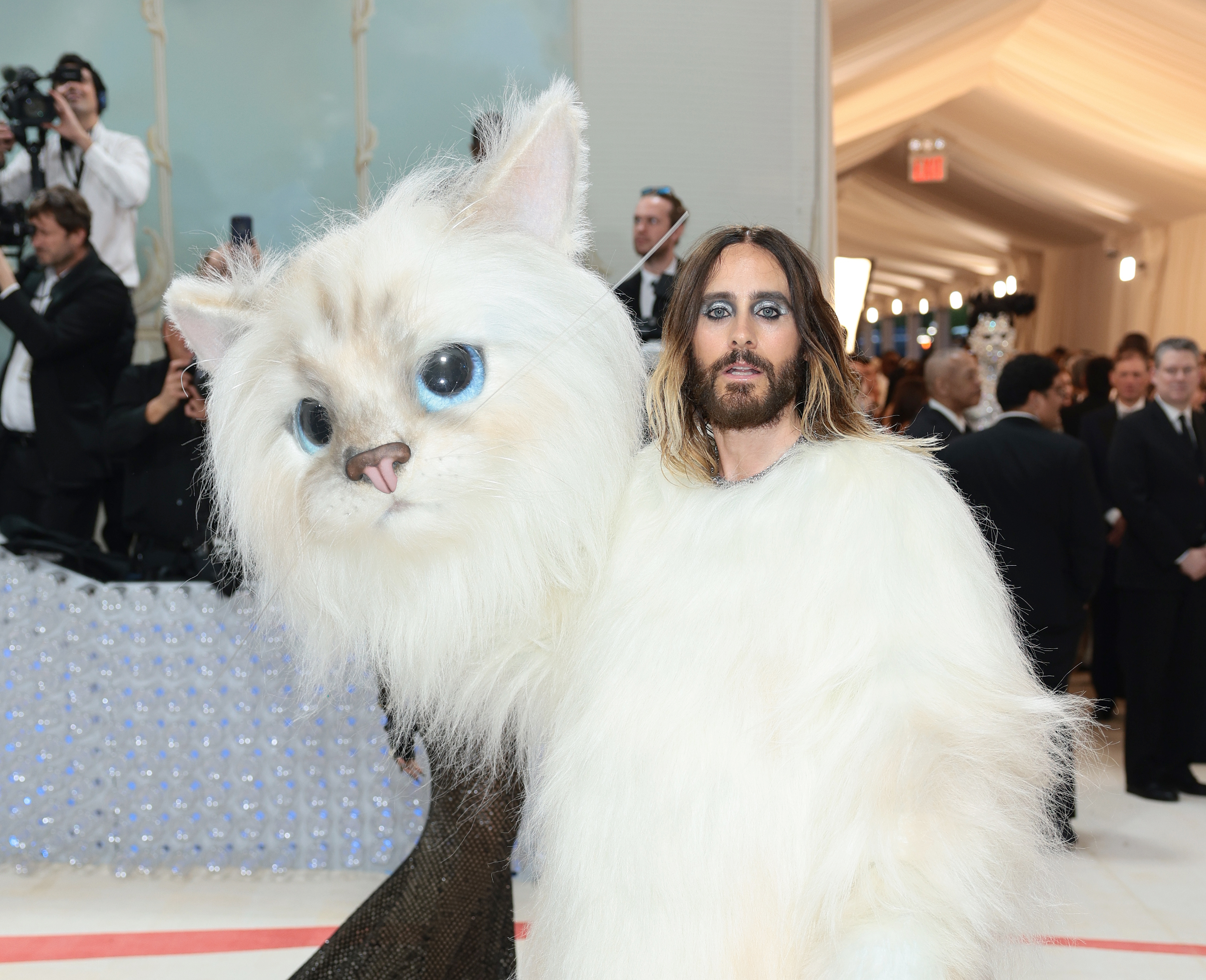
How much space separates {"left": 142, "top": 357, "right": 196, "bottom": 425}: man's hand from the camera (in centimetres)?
318

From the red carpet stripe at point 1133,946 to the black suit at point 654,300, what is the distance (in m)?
1.87

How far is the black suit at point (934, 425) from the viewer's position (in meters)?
4.09

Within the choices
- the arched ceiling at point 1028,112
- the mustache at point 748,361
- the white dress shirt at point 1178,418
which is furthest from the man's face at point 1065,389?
the mustache at point 748,361

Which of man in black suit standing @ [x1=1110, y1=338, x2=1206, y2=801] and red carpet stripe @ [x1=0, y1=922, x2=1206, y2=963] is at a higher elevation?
man in black suit standing @ [x1=1110, y1=338, x2=1206, y2=801]

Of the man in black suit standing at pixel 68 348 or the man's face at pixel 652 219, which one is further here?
the man in black suit standing at pixel 68 348

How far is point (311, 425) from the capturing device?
1.35 metres

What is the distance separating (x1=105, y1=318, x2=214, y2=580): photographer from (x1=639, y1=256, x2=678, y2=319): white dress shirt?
130 centimetres

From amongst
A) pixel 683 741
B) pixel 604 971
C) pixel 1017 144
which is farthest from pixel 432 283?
pixel 1017 144

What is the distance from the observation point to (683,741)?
4.06 feet

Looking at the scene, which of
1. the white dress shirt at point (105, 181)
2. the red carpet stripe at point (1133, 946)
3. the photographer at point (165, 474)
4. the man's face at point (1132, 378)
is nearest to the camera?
the red carpet stripe at point (1133, 946)

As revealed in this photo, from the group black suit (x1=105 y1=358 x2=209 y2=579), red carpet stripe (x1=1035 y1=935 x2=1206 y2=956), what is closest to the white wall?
black suit (x1=105 y1=358 x2=209 y2=579)

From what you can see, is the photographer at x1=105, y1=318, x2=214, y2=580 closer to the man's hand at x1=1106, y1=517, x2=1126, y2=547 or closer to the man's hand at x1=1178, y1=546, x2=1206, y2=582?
the man's hand at x1=1178, y1=546, x2=1206, y2=582

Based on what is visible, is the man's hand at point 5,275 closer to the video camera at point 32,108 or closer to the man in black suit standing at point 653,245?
the video camera at point 32,108

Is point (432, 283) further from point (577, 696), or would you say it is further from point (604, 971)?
point (604, 971)
